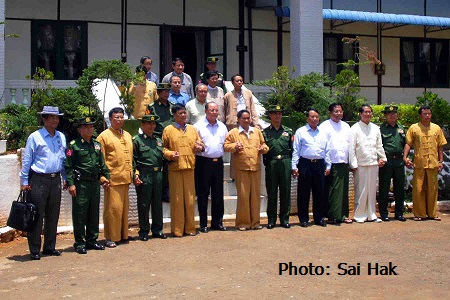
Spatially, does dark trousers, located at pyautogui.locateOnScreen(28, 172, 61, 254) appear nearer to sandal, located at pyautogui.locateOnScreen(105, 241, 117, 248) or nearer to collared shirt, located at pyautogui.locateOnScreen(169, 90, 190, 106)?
sandal, located at pyautogui.locateOnScreen(105, 241, 117, 248)

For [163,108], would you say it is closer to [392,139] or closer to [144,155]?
[144,155]

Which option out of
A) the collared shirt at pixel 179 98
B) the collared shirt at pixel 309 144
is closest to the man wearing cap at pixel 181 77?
the collared shirt at pixel 179 98

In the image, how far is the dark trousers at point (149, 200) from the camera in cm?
991

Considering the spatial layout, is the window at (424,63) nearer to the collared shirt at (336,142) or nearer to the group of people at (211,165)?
the group of people at (211,165)

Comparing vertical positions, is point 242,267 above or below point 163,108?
below

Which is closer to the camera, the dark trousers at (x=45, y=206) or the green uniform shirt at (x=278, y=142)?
the dark trousers at (x=45, y=206)

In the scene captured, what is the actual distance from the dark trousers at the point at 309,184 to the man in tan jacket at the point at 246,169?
721 mm

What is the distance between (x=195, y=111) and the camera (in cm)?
1137

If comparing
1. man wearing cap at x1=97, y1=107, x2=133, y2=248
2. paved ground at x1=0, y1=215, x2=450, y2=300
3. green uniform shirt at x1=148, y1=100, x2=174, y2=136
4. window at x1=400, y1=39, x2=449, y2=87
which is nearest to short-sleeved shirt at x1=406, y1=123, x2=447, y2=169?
paved ground at x1=0, y1=215, x2=450, y2=300

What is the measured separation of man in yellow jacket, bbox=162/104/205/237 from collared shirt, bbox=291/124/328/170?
1614mm

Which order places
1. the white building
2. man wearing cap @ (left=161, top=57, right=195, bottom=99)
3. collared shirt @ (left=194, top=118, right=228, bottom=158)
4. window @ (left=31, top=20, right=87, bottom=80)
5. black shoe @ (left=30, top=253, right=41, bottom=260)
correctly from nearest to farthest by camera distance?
black shoe @ (left=30, top=253, right=41, bottom=260) → collared shirt @ (left=194, top=118, right=228, bottom=158) → man wearing cap @ (left=161, top=57, right=195, bottom=99) → the white building → window @ (left=31, top=20, right=87, bottom=80)

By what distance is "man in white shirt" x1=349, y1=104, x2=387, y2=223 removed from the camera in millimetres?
11414

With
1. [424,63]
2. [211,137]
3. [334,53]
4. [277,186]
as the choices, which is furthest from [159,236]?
[424,63]

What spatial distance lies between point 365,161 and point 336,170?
0.53 meters
